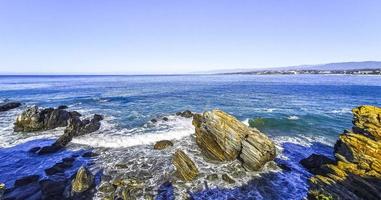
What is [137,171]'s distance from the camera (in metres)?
22.4

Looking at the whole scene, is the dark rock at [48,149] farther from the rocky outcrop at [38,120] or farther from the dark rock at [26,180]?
the rocky outcrop at [38,120]

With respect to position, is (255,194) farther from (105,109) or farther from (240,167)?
(105,109)

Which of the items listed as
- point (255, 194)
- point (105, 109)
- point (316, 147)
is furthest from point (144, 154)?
point (105, 109)

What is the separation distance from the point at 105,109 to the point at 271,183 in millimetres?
39492

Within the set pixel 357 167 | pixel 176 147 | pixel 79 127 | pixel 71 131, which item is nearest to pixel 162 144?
pixel 176 147

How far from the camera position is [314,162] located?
77.9 ft

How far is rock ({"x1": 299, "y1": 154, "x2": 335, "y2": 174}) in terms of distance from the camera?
23.0m

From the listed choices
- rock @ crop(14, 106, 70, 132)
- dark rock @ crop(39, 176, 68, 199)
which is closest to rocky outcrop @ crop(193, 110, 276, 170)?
dark rock @ crop(39, 176, 68, 199)

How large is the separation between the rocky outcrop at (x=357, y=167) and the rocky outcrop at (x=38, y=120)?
3320 cm

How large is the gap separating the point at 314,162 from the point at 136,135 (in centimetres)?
1991

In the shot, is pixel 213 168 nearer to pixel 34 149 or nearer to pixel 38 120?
pixel 34 149

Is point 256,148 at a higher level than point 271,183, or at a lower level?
higher

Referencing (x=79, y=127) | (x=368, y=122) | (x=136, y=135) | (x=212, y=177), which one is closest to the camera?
(x=368, y=122)

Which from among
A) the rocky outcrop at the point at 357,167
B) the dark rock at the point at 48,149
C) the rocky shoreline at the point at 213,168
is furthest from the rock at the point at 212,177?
the dark rock at the point at 48,149
